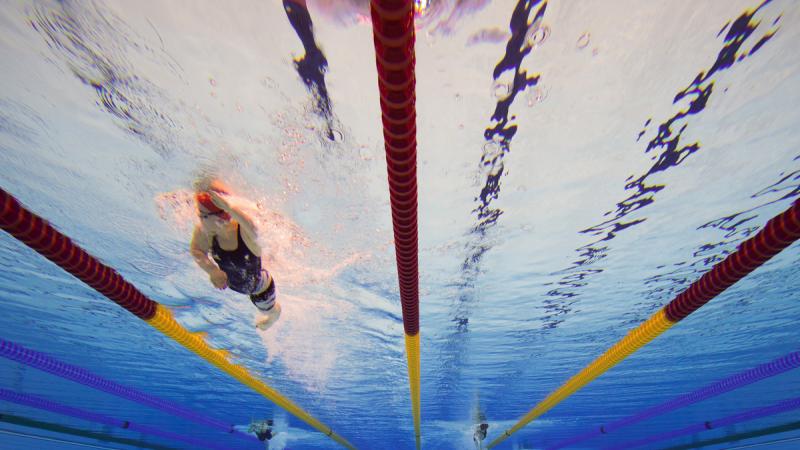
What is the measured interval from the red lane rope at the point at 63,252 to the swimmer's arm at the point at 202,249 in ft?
2.23

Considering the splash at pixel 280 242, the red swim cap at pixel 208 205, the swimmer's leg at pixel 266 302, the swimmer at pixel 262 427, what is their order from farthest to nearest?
the swimmer at pixel 262 427
the swimmer's leg at pixel 266 302
the splash at pixel 280 242
the red swim cap at pixel 208 205

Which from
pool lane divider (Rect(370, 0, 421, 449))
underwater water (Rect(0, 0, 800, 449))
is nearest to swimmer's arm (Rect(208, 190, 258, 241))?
underwater water (Rect(0, 0, 800, 449))

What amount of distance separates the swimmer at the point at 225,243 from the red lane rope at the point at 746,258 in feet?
15.0

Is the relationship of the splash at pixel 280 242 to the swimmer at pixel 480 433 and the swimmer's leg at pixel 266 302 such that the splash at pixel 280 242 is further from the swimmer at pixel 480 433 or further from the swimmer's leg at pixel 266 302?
the swimmer at pixel 480 433

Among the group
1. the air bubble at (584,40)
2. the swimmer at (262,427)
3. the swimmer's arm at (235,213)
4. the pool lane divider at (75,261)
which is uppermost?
the air bubble at (584,40)

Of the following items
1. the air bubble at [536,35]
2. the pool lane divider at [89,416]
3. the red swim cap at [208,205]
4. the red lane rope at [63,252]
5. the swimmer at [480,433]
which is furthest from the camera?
the swimmer at [480,433]

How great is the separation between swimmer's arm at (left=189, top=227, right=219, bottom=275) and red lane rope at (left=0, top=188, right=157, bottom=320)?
68cm

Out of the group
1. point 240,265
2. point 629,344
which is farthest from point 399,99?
point 629,344

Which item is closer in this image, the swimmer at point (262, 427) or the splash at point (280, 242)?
the splash at point (280, 242)

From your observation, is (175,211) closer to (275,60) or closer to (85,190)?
(85,190)

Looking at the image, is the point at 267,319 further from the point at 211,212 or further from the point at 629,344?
the point at 629,344

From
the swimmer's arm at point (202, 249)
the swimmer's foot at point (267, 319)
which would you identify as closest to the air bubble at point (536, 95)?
the swimmer's arm at point (202, 249)

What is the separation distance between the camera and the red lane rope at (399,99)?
1.51 metres

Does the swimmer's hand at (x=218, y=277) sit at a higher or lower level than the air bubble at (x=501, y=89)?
lower
